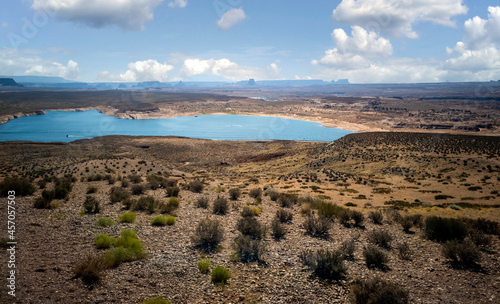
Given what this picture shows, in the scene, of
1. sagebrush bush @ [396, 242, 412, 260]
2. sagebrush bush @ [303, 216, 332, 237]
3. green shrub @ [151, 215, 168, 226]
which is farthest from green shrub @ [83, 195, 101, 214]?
sagebrush bush @ [396, 242, 412, 260]

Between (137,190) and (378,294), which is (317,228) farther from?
(137,190)

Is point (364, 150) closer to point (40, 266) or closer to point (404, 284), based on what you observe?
point (404, 284)

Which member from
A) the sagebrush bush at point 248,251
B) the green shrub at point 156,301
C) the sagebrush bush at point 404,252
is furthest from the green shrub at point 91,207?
the sagebrush bush at point 404,252

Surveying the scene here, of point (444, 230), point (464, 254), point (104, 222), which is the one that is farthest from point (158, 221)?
point (444, 230)

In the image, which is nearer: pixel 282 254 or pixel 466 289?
pixel 466 289

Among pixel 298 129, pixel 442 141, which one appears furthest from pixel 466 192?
pixel 298 129

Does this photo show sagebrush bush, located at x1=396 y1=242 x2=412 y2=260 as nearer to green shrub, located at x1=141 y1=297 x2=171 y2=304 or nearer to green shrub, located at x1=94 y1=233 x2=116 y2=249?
green shrub, located at x1=141 y1=297 x2=171 y2=304
